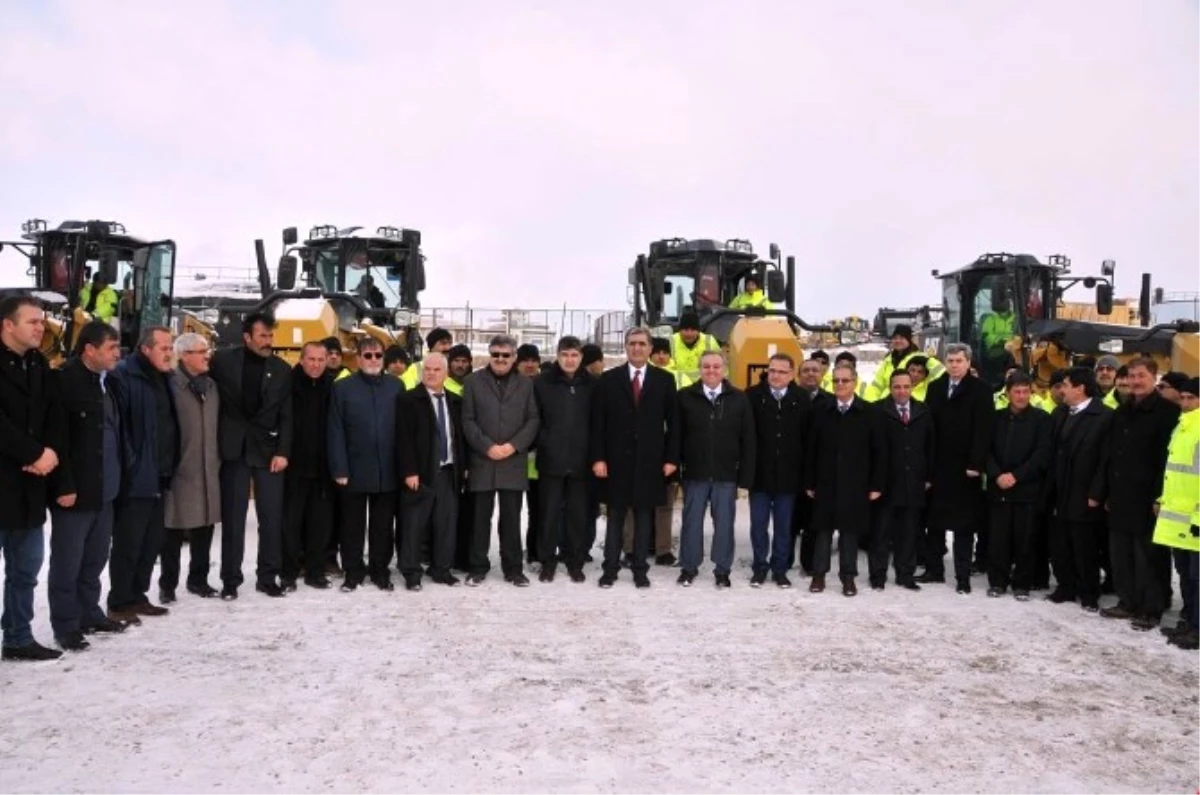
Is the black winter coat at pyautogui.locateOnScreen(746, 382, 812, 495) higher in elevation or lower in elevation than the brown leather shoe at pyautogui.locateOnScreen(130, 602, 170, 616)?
higher

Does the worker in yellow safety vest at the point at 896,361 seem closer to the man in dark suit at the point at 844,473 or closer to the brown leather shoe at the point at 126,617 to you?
the man in dark suit at the point at 844,473

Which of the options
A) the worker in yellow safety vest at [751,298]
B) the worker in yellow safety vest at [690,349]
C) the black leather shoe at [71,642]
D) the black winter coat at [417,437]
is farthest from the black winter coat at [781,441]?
the black leather shoe at [71,642]

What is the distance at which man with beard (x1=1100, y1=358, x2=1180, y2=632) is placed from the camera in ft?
21.0

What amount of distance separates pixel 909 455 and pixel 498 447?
3071mm

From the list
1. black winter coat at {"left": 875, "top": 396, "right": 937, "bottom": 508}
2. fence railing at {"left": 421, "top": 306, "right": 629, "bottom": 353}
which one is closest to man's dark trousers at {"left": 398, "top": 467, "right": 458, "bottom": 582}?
Answer: black winter coat at {"left": 875, "top": 396, "right": 937, "bottom": 508}

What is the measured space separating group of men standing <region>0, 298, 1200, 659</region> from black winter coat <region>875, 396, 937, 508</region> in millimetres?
17

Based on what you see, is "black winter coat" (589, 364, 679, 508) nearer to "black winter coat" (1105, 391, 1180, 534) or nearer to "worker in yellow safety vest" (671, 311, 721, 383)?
"worker in yellow safety vest" (671, 311, 721, 383)

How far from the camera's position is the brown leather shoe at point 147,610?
6113mm

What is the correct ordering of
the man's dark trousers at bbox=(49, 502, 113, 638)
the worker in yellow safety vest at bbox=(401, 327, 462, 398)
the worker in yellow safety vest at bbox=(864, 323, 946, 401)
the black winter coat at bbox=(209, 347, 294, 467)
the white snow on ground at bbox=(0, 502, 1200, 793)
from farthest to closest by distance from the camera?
the worker in yellow safety vest at bbox=(864, 323, 946, 401) < the worker in yellow safety vest at bbox=(401, 327, 462, 398) < the black winter coat at bbox=(209, 347, 294, 467) < the man's dark trousers at bbox=(49, 502, 113, 638) < the white snow on ground at bbox=(0, 502, 1200, 793)

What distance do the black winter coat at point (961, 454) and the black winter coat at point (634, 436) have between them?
199 centimetres

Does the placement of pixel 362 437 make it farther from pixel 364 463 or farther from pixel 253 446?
pixel 253 446

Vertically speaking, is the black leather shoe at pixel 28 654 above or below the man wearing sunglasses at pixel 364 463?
below

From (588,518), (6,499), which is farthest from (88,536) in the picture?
(588,518)

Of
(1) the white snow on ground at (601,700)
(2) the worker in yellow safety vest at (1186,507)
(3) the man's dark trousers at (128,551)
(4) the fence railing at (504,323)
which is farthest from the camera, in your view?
(4) the fence railing at (504,323)
